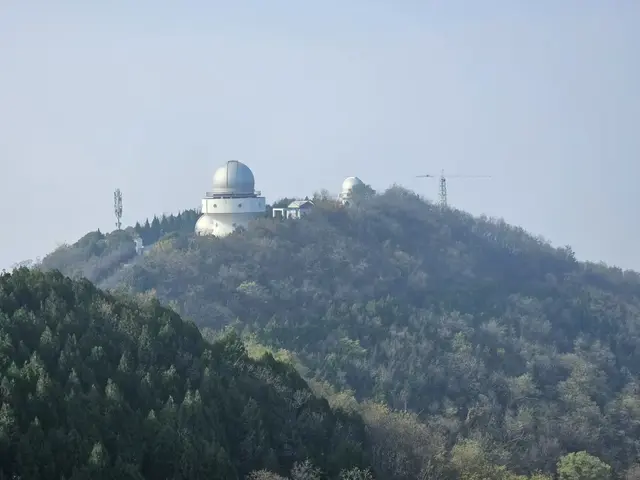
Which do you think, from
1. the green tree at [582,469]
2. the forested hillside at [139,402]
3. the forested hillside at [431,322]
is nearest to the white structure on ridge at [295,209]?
the forested hillside at [431,322]

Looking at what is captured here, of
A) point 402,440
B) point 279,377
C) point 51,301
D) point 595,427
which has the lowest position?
point 595,427

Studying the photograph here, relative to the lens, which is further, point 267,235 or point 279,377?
point 267,235

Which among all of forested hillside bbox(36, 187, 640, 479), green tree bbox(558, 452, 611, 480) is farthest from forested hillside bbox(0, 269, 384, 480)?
green tree bbox(558, 452, 611, 480)

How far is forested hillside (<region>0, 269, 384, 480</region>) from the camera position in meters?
22.2

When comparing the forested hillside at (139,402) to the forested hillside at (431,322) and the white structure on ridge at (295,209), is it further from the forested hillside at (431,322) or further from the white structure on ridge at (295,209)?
the white structure on ridge at (295,209)

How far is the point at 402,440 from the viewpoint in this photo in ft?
97.2

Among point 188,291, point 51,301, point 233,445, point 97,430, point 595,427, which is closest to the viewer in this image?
point 97,430

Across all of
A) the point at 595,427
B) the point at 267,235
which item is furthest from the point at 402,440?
the point at 267,235

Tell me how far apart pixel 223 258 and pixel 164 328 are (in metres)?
23.9

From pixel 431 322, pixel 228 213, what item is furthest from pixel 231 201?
pixel 431 322

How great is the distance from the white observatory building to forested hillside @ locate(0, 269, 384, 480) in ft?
83.8

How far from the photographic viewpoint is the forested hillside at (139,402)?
22172mm

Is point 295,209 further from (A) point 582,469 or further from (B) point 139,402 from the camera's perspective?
(B) point 139,402

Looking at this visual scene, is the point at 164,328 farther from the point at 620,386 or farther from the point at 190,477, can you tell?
the point at 620,386
